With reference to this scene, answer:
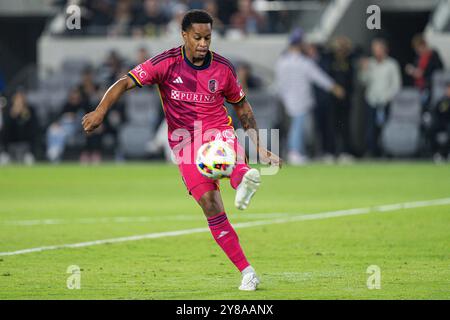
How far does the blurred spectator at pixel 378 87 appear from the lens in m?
27.0

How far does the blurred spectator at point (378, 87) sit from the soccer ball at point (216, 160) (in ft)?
56.9

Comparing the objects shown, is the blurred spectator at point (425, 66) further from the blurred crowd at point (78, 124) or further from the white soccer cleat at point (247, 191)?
the white soccer cleat at point (247, 191)

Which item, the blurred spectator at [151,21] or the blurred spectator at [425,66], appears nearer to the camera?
the blurred spectator at [425,66]

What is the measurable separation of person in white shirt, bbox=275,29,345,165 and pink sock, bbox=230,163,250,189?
54.4 ft

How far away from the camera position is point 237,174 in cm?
960

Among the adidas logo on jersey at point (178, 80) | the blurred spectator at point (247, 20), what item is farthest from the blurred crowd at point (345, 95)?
the adidas logo on jersey at point (178, 80)

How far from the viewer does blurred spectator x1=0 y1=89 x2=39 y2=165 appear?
27859 mm

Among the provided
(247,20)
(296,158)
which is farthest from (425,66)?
(247,20)

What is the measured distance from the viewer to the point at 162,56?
10.2 meters

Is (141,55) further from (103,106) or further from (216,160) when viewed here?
(216,160)

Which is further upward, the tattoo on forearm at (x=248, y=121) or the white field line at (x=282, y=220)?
the tattoo on forearm at (x=248, y=121)
